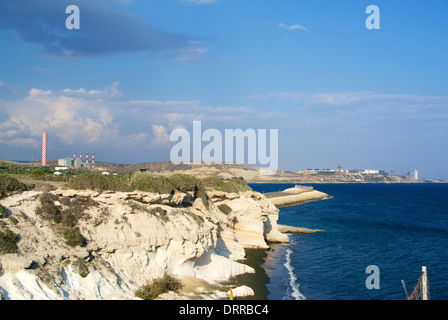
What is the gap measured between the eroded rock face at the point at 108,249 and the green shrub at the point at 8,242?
9.3 inches

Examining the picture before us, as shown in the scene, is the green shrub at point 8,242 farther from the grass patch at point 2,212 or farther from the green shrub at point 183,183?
the green shrub at point 183,183

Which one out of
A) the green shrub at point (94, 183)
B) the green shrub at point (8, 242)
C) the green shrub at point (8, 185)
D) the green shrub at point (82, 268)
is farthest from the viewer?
the green shrub at point (94, 183)

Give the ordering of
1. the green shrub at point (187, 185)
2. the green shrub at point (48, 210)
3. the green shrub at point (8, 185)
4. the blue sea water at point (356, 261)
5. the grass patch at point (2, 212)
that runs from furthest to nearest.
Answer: the green shrub at point (187, 185)
the blue sea water at point (356, 261)
the green shrub at point (8, 185)
the green shrub at point (48, 210)
the grass patch at point (2, 212)

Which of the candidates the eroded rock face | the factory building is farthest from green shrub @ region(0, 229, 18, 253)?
the factory building

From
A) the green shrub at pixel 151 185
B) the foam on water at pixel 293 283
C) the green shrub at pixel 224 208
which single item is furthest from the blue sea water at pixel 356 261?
the green shrub at pixel 151 185

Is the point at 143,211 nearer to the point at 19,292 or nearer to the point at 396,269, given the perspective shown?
the point at 19,292

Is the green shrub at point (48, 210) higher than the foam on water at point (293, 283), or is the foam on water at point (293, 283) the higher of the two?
the green shrub at point (48, 210)

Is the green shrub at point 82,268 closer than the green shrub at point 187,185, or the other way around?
the green shrub at point 82,268

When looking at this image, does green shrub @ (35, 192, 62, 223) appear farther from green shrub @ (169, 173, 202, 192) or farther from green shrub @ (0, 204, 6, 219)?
green shrub @ (169, 173, 202, 192)

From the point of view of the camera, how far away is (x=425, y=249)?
3475 centimetres

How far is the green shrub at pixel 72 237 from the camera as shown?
1606 cm
